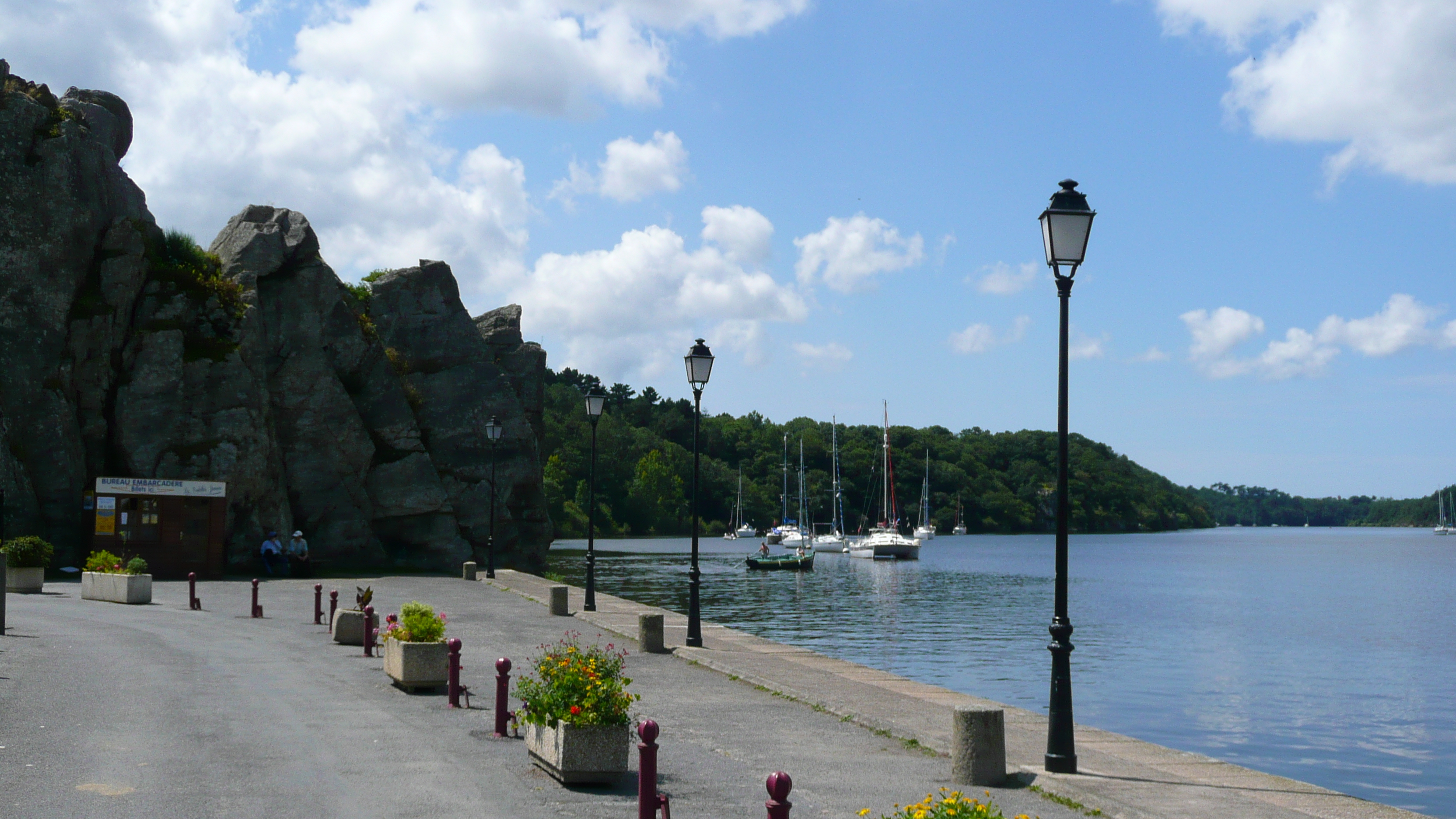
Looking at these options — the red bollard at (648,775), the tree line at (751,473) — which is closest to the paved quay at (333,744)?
the red bollard at (648,775)

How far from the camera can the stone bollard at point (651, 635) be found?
2308cm

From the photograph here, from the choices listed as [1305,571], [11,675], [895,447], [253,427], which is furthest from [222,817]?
[895,447]

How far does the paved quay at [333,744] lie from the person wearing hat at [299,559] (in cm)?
1960

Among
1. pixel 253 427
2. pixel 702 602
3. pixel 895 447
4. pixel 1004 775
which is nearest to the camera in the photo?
pixel 1004 775

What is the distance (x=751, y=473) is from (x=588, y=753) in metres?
177

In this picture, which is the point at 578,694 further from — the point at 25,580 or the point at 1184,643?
the point at 1184,643

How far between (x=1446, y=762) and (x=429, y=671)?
63.4 ft

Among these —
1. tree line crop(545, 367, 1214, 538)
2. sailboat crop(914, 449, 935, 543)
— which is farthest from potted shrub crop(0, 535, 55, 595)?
sailboat crop(914, 449, 935, 543)

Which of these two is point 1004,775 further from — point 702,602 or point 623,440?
point 623,440

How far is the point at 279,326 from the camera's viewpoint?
160 ft

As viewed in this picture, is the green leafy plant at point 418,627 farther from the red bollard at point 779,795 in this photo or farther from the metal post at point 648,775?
the red bollard at point 779,795

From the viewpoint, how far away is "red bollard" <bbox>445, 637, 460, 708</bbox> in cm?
1525

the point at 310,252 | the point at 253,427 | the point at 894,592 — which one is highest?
the point at 310,252

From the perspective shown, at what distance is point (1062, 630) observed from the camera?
12.4 m
